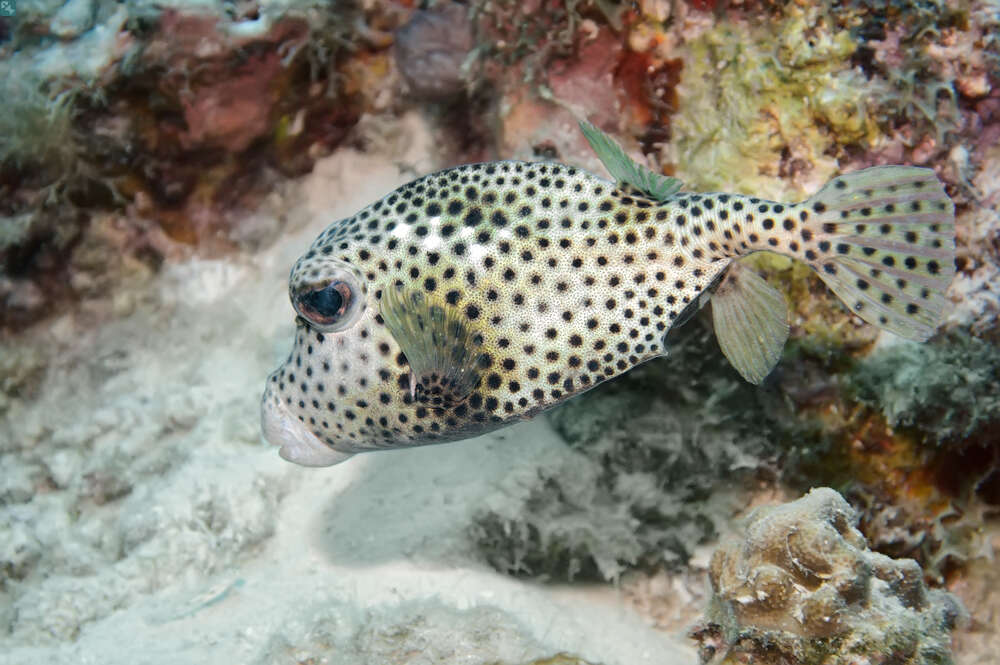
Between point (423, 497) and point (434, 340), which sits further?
point (423, 497)

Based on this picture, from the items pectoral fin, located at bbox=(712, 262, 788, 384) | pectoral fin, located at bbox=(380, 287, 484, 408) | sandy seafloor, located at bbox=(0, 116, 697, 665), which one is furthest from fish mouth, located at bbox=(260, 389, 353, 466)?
pectoral fin, located at bbox=(712, 262, 788, 384)

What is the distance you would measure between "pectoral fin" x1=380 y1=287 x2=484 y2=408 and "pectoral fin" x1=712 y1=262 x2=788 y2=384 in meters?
0.86

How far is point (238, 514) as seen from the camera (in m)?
4.14

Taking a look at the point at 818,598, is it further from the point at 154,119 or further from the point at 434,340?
the point at 154,119

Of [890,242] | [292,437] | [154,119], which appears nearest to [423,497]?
[292,437]

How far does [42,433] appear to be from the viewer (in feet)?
15.4

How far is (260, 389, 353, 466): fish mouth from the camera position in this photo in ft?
9.00

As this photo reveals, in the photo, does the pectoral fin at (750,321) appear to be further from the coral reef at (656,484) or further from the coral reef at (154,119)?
the coral reef at (154,119)

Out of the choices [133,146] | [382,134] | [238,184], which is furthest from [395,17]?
[133,146]

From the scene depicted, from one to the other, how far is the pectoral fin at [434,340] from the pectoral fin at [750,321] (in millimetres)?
859

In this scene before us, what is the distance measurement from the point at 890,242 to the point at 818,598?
1149mm

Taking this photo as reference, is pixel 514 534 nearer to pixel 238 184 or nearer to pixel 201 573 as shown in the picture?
pixel 201 573

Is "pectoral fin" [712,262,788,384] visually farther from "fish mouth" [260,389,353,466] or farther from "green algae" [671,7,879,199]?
"fish mouth" [260,389,353,466]

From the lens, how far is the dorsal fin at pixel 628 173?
2.42 meters
